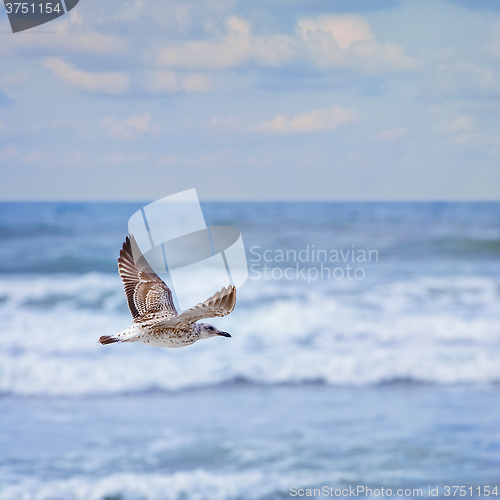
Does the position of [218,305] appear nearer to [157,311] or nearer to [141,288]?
[157,311]

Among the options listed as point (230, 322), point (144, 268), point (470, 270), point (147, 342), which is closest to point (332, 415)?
point (230, 322)

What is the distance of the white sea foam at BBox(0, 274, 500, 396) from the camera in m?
12.8

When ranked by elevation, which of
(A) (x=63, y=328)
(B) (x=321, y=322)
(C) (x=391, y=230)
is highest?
(A) (x=63, y=328)

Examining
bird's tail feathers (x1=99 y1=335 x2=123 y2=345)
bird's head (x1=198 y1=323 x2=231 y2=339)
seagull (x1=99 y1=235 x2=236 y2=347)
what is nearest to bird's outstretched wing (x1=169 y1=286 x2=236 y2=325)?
seagull (x1=99 y1=235 x2=236 y2=347)

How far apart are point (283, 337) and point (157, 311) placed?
10.7 m

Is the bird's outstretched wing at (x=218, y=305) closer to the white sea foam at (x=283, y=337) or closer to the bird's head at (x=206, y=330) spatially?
the bird's head at (x=206, y=330)

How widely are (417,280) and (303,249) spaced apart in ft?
19.8

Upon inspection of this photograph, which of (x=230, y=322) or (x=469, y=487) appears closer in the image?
(x=469, y=487)

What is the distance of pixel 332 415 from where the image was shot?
10984 mm

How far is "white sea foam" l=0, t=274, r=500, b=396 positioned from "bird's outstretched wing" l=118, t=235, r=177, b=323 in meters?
7.87

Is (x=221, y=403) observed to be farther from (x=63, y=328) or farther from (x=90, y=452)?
(x=63, y=328)

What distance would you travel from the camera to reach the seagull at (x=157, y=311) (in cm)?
312

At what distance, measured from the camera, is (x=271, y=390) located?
12.2 meters

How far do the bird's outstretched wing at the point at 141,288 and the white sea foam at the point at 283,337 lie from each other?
7.87 metres
